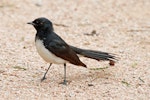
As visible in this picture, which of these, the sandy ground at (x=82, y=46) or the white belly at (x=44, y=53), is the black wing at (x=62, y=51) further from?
the sandy ground at (x=82, y=46)

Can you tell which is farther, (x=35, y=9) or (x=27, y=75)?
(x=35, y=9)

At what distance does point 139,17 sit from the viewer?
13227 mm

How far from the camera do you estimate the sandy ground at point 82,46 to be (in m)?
7.93

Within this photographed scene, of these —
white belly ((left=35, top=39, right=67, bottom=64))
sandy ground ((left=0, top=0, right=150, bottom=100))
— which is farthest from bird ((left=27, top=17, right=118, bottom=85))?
sandy ground ((left=0, top=0, right=150, bottom=100))

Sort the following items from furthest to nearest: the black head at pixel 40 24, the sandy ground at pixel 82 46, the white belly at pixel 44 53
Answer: the black head at pixel 40 24 → the white belly at pixel 44 53 → the sandy ground at pixel 82 46

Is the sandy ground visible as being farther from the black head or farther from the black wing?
the black head

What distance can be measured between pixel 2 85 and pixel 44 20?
120cm

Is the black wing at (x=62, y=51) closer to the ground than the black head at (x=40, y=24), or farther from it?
closer to the ground

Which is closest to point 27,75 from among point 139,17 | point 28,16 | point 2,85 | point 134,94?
point 2,85

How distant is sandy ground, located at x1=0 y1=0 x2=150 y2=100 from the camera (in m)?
7.93

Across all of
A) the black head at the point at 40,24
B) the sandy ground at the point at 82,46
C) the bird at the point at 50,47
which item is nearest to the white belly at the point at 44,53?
the bird at the point at 50,47

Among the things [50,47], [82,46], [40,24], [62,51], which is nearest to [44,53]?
[50,47]

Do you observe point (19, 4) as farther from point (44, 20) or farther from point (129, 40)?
point (44, 20)

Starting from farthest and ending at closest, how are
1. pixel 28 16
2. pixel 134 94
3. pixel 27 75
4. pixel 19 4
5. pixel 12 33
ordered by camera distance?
pixel 19 4
pixel 28 16
pixel 12 33
pixel 27 75
pixel 134 94
